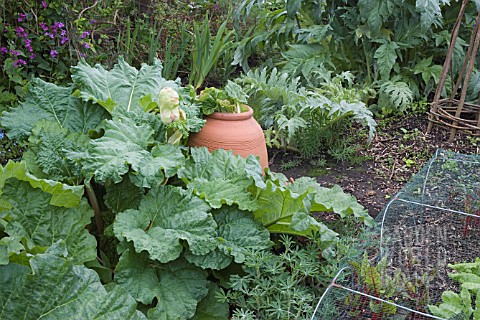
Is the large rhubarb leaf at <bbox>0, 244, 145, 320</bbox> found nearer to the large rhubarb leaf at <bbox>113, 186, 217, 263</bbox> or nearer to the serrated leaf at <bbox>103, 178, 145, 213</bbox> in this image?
the large rhubarb leaf at <bbox>113, 186, 217, 263</bbox>

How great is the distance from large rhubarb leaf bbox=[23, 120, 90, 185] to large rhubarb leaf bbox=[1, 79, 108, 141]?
0.46 ft

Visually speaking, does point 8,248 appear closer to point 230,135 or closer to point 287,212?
point 287,212

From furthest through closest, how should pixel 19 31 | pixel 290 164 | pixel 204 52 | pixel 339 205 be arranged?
pixel 204 52, pixel 19 31, pixel 290 164, pixel 339 205

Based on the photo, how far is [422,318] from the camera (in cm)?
205

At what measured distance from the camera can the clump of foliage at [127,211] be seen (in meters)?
1.69

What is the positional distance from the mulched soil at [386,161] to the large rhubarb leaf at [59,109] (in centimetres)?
144

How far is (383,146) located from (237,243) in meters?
2.18

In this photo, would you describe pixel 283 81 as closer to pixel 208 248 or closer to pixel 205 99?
pixel 205 99

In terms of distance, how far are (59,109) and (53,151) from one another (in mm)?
312

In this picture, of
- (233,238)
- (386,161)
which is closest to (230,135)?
(233,238)

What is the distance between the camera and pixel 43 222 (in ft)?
6.69

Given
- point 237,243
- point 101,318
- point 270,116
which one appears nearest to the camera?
point 101,318

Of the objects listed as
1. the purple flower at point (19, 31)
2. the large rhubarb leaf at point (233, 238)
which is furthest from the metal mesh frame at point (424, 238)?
the purple flower at point (19, 31)

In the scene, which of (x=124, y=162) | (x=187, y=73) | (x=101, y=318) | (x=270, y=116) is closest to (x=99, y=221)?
(x=124, y=162)
